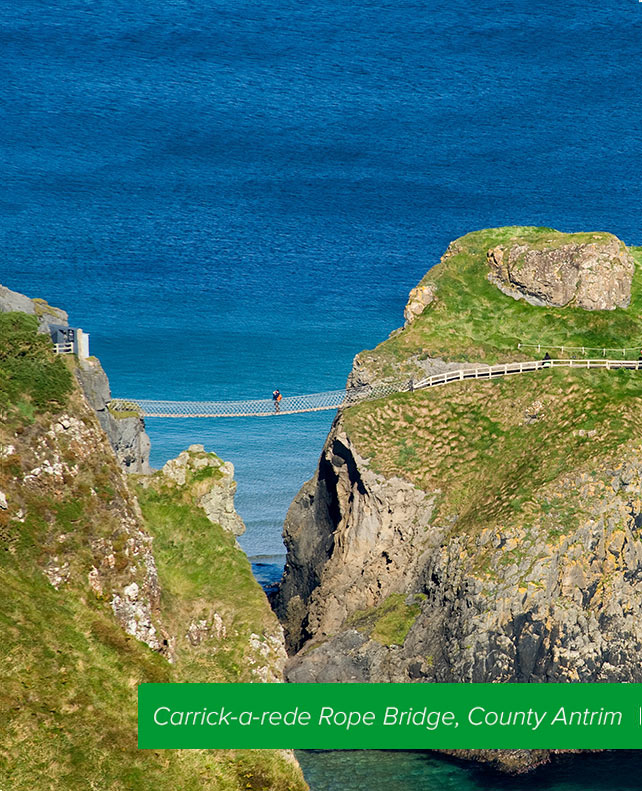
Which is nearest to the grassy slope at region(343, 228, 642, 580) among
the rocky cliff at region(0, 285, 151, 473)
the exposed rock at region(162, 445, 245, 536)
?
the exposed rock at region(162, 445, 245, 536)

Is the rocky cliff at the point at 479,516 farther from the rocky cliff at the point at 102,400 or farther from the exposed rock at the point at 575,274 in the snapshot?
the rocky cliff at the point at 102,400

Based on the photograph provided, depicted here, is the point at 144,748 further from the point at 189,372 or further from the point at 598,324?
the point at 189,372

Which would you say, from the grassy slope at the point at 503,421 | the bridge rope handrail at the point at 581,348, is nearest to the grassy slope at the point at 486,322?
the grassy slope at the point at 503,421

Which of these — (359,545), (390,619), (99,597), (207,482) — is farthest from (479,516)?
(99,597)

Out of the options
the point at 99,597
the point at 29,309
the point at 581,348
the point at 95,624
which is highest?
the point at 581,348

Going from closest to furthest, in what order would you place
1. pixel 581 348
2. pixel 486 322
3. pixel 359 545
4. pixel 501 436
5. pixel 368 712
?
pixel 368 712 < pixel 359 545 < pixel 501 436 < pixel 581 348 < pixel 486 322

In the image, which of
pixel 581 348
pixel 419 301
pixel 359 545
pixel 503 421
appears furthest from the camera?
pixel 419 301

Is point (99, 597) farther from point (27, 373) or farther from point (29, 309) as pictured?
point (29, 309)
